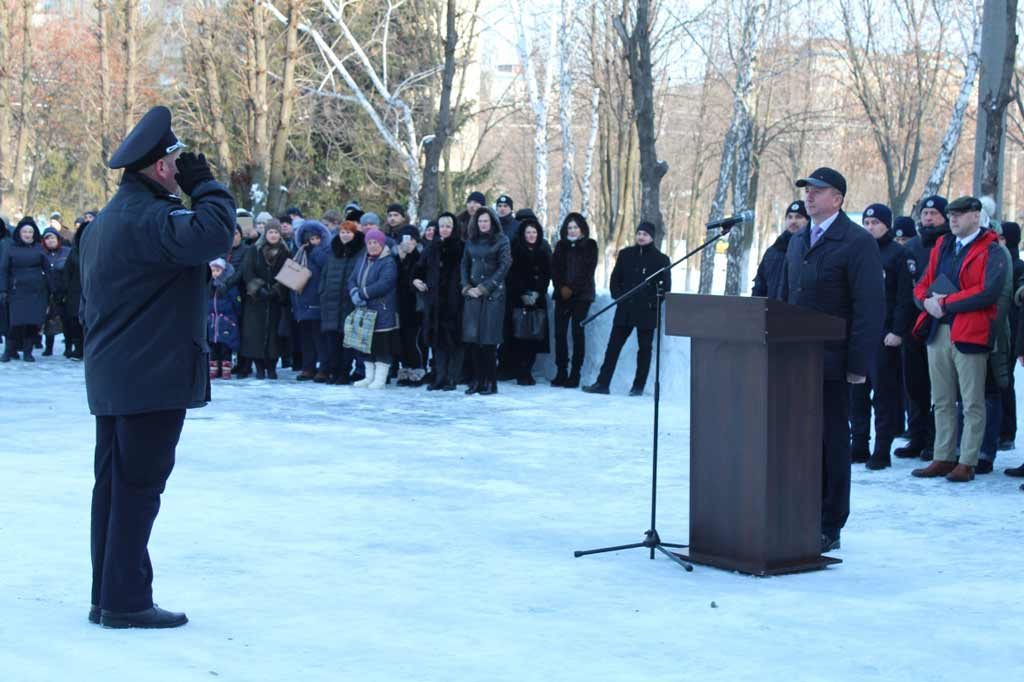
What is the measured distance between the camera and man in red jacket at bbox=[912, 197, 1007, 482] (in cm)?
1020


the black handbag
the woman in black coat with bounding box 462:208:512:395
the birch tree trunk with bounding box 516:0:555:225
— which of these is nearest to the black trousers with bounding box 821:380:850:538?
the woman in black coat with bounding box 462:208:512:395

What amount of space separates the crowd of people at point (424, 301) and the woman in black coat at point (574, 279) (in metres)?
0.02

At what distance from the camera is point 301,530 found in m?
8.20

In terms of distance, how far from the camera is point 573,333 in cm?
1664

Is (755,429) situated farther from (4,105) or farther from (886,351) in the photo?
(4,105)

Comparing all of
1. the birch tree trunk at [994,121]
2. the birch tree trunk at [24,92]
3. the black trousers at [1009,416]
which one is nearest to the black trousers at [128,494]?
the black trousers at [1009,416]

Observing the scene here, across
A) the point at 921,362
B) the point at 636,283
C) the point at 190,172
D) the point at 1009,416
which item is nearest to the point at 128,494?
the point at 190,172

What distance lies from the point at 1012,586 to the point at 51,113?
48994mm

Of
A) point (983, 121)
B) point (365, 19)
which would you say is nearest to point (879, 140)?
point (365, 19)

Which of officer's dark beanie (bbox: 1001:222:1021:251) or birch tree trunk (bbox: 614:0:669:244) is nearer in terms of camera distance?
officer's dark beanie (bbox: 1001:222:1021:251)

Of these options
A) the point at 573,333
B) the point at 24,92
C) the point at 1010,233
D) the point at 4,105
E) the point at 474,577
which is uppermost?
the point at 24,92

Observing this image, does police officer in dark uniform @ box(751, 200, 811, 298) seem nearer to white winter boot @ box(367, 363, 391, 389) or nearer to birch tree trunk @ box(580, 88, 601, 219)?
white winter boot @ box(367, 363, 391, 389)

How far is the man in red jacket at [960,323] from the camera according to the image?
33.4ft

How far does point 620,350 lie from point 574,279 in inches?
38.1
